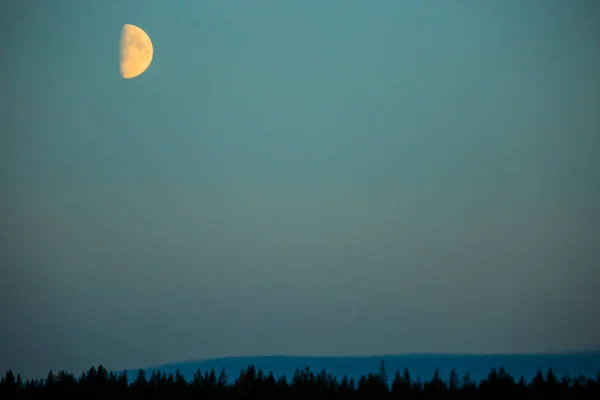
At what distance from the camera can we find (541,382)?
19375 cm

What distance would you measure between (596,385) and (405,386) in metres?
40.3

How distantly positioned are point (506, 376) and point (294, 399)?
153ft

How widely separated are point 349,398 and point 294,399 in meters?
12.8

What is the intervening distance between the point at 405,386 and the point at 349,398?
12819mm

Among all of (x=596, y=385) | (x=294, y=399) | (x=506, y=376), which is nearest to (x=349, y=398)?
(x=294, y=399)

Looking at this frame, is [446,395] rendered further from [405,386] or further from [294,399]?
→ [294,399]

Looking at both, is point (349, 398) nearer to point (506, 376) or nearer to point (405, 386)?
point (405, 386)

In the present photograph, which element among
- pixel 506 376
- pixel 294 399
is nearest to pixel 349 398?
pixel 294 399

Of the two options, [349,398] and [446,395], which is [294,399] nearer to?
[349,398]

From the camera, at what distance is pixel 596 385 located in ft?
624

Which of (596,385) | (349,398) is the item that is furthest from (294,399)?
(596,385)

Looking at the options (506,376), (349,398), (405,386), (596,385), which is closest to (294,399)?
(349,398)

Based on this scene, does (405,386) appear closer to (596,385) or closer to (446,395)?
(446,395)

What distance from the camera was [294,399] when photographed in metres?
200
